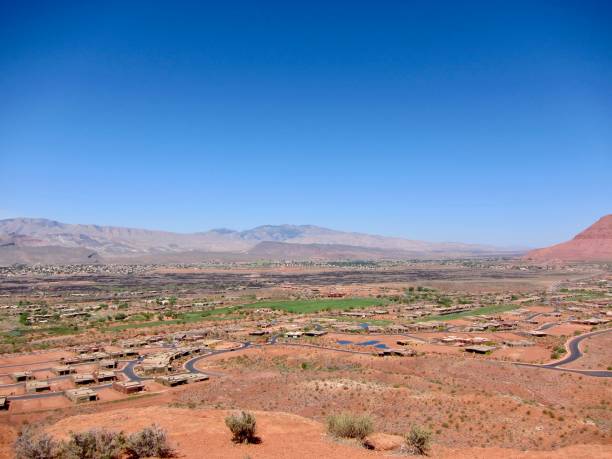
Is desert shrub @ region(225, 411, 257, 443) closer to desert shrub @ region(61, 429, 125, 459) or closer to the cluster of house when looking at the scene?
desert shrub @ region(61, 429, 125, 459)

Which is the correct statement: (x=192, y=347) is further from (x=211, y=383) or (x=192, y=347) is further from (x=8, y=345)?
(x=8, y=345)

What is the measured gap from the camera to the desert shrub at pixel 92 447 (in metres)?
15.9

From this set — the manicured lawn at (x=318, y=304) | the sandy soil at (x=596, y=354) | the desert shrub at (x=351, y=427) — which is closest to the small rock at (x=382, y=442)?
the desert shrub at (x=351, y=427)

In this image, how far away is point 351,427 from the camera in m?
21.2

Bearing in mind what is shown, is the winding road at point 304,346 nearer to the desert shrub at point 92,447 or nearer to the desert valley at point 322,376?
the desert valley at point 322,376

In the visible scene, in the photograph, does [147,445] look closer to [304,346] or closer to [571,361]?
[304,346]

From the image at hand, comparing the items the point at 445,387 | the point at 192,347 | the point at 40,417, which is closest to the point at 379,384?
the point at 445,387

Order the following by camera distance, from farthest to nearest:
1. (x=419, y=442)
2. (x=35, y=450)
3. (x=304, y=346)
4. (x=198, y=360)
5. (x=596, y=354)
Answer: (x=304, y=346) < (x=198, y=360) < (x=596, y=354) < (x=419, y=442) < (x=35, y=450)

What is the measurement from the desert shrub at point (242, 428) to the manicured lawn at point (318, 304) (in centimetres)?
7437

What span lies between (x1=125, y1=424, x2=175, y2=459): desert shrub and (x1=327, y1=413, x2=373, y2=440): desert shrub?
25.4ft

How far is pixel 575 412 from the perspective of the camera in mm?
30922

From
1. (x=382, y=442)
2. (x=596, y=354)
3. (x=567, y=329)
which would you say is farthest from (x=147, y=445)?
(x=567, y=329)

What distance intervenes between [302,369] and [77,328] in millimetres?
49526

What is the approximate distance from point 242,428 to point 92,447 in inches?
247
